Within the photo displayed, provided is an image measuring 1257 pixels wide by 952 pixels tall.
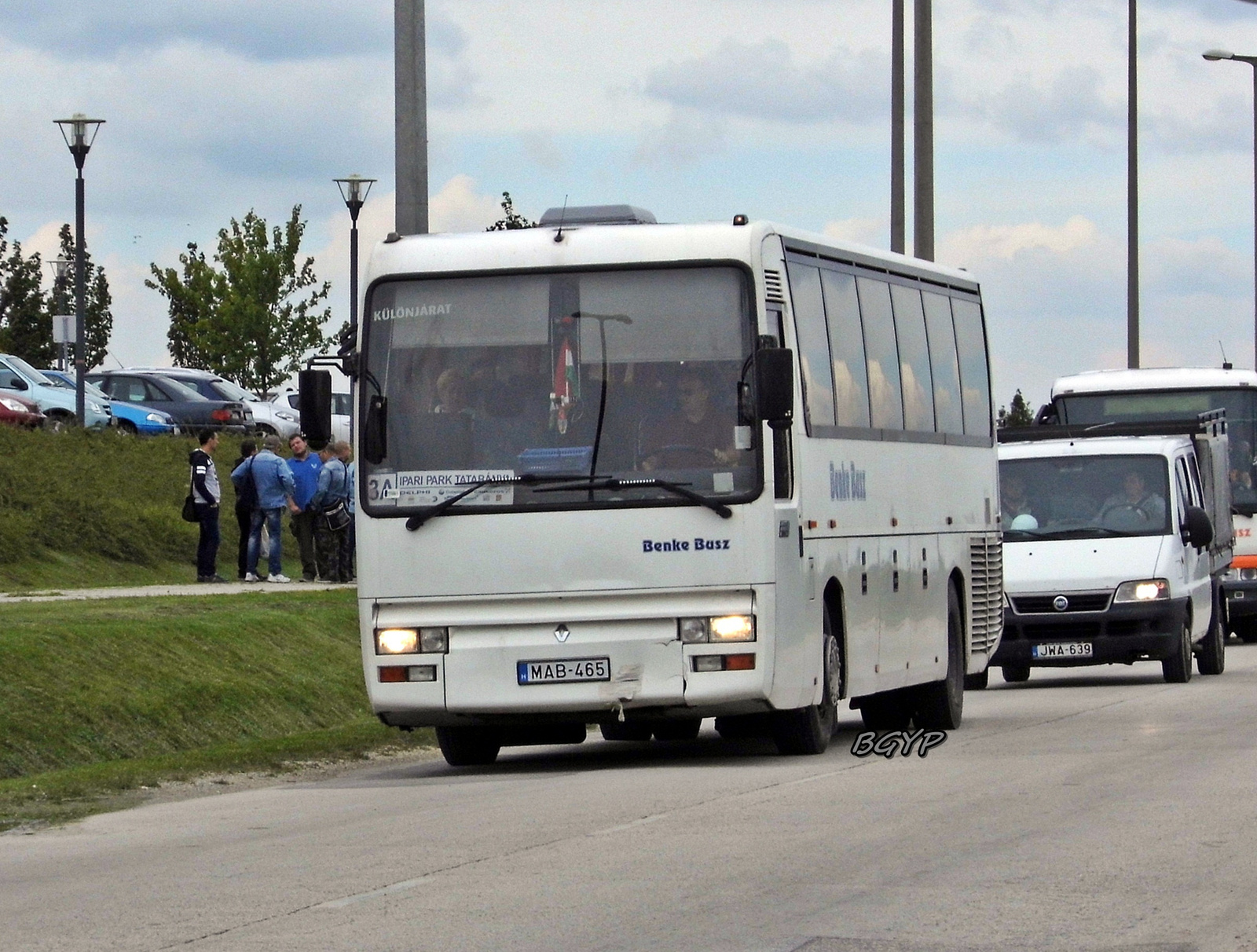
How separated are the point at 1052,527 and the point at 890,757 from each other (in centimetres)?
901

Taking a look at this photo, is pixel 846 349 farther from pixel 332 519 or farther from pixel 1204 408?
pixel 1204 408

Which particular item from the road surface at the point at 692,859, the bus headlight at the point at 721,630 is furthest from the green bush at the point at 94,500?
the bus headlight at the point at 721,630

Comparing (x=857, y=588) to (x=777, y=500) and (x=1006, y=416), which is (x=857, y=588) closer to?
(x=777, y=500)

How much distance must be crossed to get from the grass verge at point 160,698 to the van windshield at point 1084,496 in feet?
21.5

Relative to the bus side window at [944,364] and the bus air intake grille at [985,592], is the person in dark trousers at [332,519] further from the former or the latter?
the bus side window at [944,364]

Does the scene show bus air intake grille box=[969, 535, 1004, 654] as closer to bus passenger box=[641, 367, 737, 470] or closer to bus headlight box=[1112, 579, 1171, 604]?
bus headlight box=[1112, 579, 1171, 604]

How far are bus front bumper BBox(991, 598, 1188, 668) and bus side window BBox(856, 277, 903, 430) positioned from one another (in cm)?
619

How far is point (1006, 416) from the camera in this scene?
5381 cm

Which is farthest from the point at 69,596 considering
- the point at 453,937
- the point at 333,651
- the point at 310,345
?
the point at 310,345

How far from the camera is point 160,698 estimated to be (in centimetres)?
1861

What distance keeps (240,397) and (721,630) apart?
3874 cm

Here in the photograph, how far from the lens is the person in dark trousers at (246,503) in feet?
96.5

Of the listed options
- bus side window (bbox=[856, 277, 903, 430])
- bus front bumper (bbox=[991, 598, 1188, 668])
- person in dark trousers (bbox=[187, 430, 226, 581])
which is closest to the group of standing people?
person in dark trousers (bbox=[187, 430, 226, 581])

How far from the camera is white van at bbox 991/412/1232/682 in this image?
2377 cm
